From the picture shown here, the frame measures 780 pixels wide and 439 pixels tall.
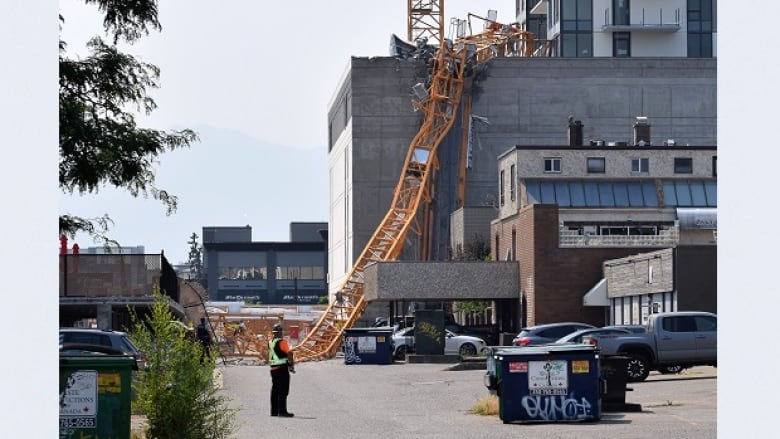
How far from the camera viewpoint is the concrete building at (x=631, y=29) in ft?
390

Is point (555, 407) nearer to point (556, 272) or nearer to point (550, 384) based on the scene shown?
point (550, 384)

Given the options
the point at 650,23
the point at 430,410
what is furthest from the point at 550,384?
the point at 650,23

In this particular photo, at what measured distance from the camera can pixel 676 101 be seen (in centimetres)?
10488

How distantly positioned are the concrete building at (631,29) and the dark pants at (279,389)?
300 feet

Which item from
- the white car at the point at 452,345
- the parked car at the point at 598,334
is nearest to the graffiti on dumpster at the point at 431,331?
the white car at the point at 452,345

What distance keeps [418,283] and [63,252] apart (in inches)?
1250

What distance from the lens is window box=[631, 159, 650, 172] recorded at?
77125 millimetres

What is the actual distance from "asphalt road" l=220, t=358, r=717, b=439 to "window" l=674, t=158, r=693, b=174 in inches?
1265

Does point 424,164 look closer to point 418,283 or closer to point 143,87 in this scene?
point 418,283

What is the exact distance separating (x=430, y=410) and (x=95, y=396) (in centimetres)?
1169

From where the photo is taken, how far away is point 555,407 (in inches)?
996

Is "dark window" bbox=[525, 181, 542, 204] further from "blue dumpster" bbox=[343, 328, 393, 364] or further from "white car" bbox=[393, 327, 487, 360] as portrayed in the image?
"blue dumpster" bbox=[343, 328, 393, 364]

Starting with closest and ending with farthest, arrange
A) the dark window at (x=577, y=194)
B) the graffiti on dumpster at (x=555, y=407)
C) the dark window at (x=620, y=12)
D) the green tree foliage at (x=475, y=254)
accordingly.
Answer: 1. the graffiti on dumpster at (x=555, y=407)
2. the dark window at (x=577, y=194)
3. the green tree foliage at (x=475, y=254)
4. the dark window at (x=620, y=12)

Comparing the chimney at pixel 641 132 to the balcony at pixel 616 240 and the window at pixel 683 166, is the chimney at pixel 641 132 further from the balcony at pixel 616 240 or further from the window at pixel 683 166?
the balcony at pixel 616 240
